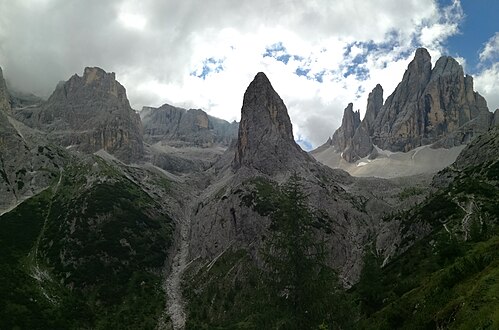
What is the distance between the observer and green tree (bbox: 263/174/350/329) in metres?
31.3

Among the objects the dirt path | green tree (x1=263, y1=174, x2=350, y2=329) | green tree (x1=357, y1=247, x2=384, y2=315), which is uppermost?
green tree (x1=263, y1=174, x2=350, y2=329)

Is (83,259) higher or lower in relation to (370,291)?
lower

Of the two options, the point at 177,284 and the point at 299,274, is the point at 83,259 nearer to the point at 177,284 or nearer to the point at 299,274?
the point at 177,284

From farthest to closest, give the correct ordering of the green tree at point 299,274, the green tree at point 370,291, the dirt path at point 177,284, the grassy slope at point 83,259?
the dirt path at point 177,284, the grassy slope at point 83,259, the green tree at point 370,291, the green tree at point 299,274

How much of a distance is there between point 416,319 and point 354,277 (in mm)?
123494

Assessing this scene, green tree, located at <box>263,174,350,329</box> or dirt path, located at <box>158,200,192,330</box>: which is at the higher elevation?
green tree, located at <box>263,174,350,329</box>

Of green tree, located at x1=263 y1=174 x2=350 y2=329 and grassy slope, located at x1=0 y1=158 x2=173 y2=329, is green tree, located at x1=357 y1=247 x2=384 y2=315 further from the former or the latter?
grassy slope, located at x1=0 y1=158 x2=173 y2=329

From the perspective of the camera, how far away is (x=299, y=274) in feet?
108

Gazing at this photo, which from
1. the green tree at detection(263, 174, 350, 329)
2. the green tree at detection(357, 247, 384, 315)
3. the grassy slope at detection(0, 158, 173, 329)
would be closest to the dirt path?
the grassy slope at detection(0, 158, 173, 329)

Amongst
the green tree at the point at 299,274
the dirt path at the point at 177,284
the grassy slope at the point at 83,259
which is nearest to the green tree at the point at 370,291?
the green tree at the point at 299,274

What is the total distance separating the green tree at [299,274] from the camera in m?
31.3

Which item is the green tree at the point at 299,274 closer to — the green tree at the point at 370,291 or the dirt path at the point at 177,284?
the green tree at the point at 370,291

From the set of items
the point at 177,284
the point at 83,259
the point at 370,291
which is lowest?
the point at 177,284

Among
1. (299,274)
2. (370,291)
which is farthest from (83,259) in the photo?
(299,274)
